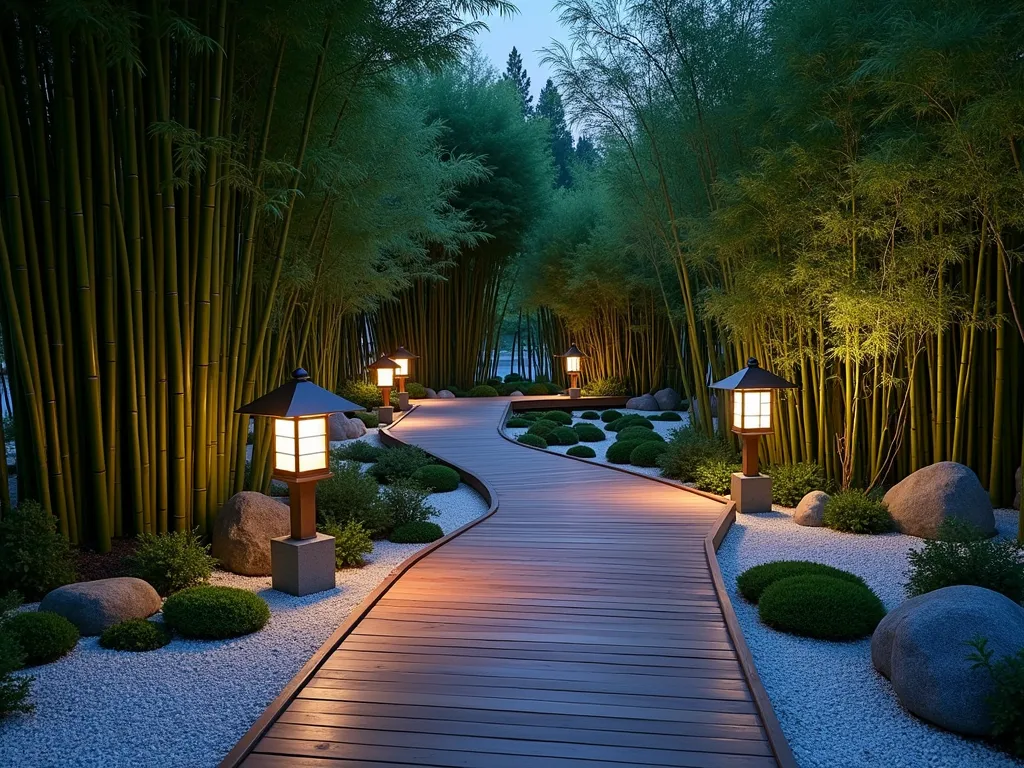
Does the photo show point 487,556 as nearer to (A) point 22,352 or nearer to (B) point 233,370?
(B) point 233,370

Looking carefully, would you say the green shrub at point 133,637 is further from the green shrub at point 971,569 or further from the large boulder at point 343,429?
the large boulder at point 343,429

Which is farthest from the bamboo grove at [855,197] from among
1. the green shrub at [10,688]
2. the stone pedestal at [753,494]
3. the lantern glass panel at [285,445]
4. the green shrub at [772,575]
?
the green shrub at [10,688]

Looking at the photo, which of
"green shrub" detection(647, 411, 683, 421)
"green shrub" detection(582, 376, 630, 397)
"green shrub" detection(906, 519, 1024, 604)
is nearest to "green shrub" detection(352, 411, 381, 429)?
"green shrub" detection(647, 411, 683, 421)

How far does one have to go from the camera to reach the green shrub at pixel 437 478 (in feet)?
21.7

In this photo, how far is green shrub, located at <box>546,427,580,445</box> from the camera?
9.53 meters

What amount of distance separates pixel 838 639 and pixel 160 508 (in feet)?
11.2

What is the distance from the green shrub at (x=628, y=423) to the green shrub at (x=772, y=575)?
21.1 feet

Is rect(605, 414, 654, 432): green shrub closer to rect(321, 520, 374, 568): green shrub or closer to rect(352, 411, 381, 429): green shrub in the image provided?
rect(352, 411, 381, 429): green shrub

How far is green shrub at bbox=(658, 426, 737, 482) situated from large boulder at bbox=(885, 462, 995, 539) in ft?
5.45

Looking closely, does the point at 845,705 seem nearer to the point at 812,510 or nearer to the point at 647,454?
the point at 812,510

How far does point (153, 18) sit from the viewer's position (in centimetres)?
357

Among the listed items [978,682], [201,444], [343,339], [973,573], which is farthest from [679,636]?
[343,339]

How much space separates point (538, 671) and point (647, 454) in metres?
5.20

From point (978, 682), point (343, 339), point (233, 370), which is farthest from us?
point (343, 339)
